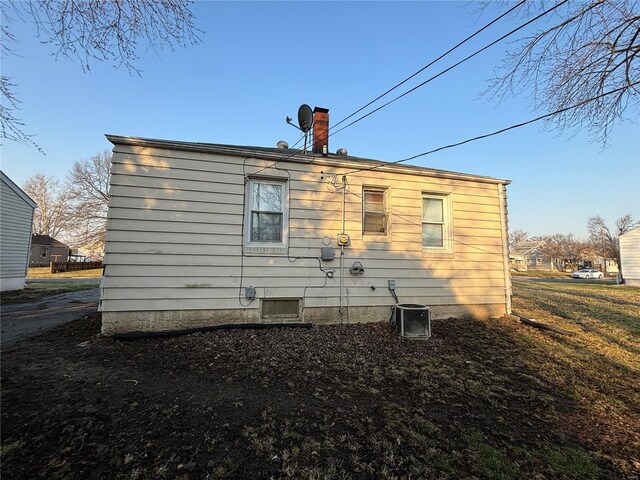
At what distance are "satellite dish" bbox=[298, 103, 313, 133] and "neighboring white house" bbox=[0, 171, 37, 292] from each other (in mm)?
12519

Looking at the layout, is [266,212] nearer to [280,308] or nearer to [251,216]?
[251,216]

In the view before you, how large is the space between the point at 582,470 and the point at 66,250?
2400 inches

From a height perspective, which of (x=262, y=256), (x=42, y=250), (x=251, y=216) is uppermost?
(x=42, y=250)

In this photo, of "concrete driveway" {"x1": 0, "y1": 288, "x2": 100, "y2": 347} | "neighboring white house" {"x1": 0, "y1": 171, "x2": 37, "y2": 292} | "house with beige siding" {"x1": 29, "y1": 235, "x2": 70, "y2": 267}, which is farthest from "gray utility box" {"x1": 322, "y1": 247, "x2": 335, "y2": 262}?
"house with beige siding" {"x1": 29, "y1": 235, "x2": 70, "y2": 267}

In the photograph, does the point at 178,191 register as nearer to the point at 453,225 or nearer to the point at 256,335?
the point at 256,335

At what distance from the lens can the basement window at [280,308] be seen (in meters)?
5.73

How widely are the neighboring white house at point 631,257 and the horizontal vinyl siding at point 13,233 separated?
3566 centimetres

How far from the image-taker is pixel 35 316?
6.97 metres

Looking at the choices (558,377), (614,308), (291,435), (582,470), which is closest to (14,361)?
(291,435)

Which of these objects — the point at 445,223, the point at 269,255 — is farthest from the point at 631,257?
the point at 269,255

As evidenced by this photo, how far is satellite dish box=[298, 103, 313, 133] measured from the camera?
6.79 meters

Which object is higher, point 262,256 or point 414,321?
point 262,256

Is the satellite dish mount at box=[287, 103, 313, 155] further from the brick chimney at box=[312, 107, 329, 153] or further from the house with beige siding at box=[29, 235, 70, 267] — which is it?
the house with beige siding at box=[29, 235, 70, 267]

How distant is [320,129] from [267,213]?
279 centimetres
